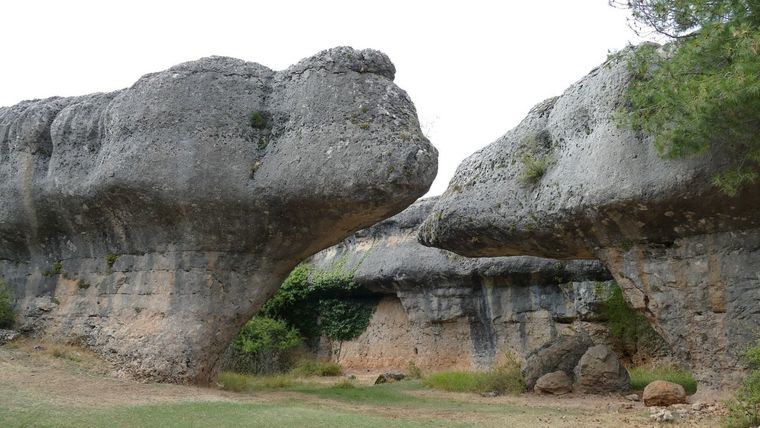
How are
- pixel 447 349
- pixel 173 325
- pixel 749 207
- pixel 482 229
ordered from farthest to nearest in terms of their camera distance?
pixel 447 349, pixel 482 229, pixel 173 325, pixel 749 207

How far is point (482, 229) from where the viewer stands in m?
12.8

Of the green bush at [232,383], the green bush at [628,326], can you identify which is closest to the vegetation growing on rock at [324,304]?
the green bush at [232,383]

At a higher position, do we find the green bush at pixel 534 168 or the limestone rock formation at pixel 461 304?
the green bush at pixel 534 168

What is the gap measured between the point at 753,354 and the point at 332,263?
54.5 feet

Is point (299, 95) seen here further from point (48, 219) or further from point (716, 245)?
point (716, 245)

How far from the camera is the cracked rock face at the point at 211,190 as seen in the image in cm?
1109

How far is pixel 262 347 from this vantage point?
20156 millimetres

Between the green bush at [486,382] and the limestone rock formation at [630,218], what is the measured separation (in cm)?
263

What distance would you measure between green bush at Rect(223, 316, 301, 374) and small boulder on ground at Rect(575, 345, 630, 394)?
891cm

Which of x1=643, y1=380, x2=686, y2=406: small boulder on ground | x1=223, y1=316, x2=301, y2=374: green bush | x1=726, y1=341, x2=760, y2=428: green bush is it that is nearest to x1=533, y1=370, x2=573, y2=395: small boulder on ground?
x1=643, y1=380, x2=686, y2=406: small boulder on ground

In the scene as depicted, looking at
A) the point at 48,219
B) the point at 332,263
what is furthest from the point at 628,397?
the point at 332,263

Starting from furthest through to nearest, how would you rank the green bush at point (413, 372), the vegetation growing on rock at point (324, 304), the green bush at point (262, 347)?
the vegetation growing on rock at point (324, 304) → the green bush at point (262, 347) → the green bush at point (413, 372)

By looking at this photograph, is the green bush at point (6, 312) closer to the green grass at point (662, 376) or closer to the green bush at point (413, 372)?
the green bush at point (413, 372)

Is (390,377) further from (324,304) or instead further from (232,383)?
(232,383)
